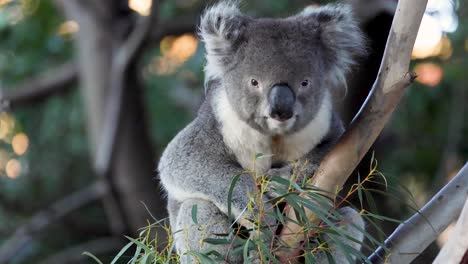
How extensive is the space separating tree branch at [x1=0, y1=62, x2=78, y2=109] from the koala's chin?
238 inches

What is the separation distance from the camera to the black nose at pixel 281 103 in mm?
3246

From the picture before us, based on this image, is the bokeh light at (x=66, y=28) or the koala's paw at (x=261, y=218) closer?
the koala's paw at (x=261, y=218)

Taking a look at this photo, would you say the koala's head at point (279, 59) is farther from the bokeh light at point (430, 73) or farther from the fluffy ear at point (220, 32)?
the bokeh light at point (430, 73)

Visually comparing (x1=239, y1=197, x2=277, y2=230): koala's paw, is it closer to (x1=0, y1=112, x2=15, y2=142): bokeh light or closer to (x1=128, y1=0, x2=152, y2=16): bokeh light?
(x1=0, y1=112, x2=15, y2=142): bokeh light

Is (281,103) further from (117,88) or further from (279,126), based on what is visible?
(117,88)

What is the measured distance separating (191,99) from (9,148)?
233cm

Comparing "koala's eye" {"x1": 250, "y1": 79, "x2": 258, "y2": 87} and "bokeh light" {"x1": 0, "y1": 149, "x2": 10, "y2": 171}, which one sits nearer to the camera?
"koala's eye" {"x1": 250, "y1": 79, "x2": 258, "y2": 87}

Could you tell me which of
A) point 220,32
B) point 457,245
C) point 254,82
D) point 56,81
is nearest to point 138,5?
point 56,81

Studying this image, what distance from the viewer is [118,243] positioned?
8922mm

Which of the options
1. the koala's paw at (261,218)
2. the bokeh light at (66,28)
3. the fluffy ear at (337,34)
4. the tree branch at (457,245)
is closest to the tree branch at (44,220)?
the bokeh light at (66,28)

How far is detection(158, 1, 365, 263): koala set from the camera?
3.48m

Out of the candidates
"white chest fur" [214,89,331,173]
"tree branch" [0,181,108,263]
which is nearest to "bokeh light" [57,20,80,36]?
"tree branch" [0,181,108,263]

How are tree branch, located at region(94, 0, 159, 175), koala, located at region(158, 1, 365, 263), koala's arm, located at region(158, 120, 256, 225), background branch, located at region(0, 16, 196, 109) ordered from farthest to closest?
background branch, located at region(0, 16, 196, 109) → tree branch, located at region(94, 0, 159, 175) → koala's arm, located at region(158, 120, 256, 225) → koala, located at region(158, 1, 365, 263)

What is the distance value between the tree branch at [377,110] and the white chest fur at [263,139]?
0.52 m
